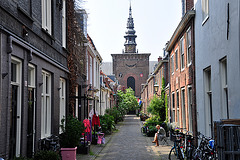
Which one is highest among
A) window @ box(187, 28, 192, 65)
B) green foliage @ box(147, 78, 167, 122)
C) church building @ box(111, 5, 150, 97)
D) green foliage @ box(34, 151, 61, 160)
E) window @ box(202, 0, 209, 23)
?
church building @ box(111, 5, 150, 97)

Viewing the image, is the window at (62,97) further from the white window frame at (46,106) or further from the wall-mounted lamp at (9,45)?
the wall-mounted lamp at (9,45)

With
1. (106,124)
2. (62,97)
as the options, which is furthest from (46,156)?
(106,124)

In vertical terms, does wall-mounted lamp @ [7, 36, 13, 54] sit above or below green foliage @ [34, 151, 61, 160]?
above

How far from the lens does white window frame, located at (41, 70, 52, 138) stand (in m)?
10.2

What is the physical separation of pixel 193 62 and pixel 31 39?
24.1ft

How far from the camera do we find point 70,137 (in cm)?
1143

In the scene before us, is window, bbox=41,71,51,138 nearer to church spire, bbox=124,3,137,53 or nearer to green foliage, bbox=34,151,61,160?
green foliage, bbox=34,151,61,160

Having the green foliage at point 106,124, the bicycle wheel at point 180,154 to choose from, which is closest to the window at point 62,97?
the bicycle wheel at point 180,154

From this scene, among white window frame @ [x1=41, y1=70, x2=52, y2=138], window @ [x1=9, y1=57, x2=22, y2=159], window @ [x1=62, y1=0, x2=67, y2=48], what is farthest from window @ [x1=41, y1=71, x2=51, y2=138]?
window @ [x1=62, y1=0, x2=67, y2=48]

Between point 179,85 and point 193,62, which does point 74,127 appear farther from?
point 179,85

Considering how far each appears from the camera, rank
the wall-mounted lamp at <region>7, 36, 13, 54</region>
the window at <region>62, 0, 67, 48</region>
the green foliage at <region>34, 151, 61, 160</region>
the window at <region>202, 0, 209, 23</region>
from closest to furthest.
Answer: the wall-mounted lamp at <region>7, 36, 13, 54</region> → the green foliage at <region>34, 151, 61, 160</region> → the window at <region>202, 0, 209, 23</region> → the window at <region>62, 0, 67, 48</region>

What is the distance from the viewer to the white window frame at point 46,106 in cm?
1017

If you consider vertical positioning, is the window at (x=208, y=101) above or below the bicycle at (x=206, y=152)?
above

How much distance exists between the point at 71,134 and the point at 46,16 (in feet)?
14.4
